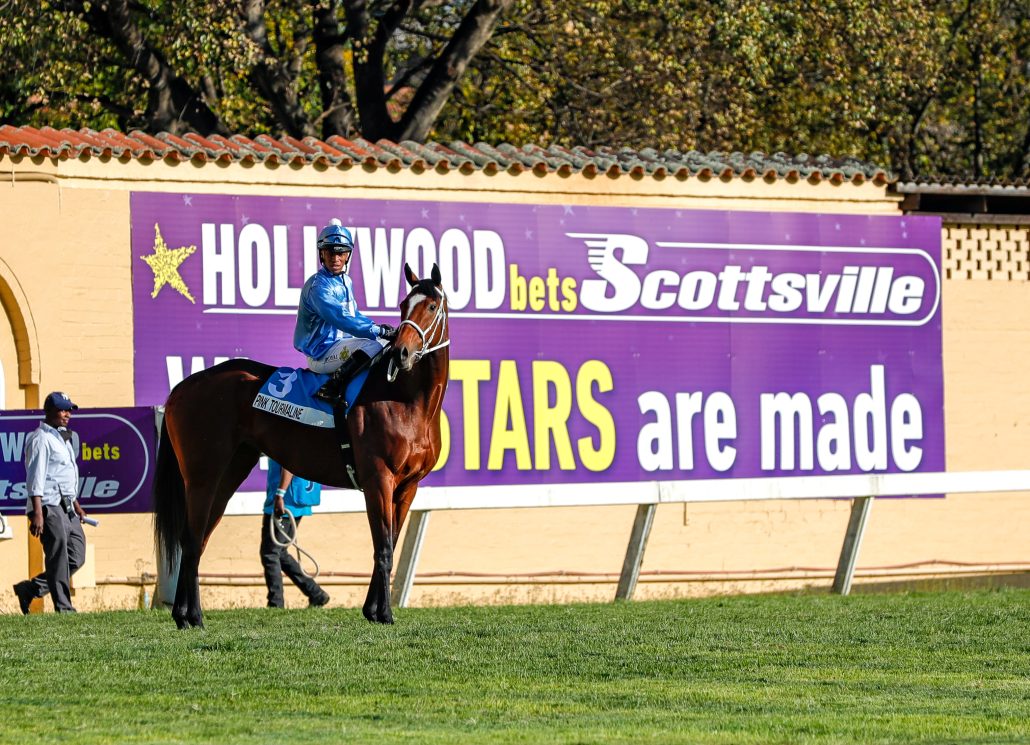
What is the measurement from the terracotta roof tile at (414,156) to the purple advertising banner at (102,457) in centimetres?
231

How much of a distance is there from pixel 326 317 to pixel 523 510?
6.09 meters

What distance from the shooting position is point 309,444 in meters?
11.9

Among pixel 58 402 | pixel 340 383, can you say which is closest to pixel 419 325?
pixel 340 383

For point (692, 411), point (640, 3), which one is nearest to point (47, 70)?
point (640, 3)

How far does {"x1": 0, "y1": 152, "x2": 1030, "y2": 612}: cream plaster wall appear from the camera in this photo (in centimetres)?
1567

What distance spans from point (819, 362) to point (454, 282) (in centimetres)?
376

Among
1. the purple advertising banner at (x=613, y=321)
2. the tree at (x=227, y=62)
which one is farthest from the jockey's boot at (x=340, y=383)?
the tree at (x=227, y=62)

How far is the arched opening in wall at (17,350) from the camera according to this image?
1555 cm

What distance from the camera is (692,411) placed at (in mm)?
17562

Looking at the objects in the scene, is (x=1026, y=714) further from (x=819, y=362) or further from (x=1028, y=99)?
(x=1028, y=99)

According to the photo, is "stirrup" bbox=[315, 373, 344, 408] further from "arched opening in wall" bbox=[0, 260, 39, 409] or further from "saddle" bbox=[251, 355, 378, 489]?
"arched opening in wall" bbox=[0, 260, 39, 409]

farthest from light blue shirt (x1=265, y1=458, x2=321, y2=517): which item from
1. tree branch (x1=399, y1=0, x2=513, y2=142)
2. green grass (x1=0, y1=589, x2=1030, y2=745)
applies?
tree branch (x1=399, y1=0, x2=513, y2=142)

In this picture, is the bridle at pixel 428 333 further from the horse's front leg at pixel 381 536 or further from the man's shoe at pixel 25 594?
the man's shoe at pixel 25 594

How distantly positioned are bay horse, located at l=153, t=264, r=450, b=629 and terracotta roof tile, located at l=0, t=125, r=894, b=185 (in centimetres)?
454
